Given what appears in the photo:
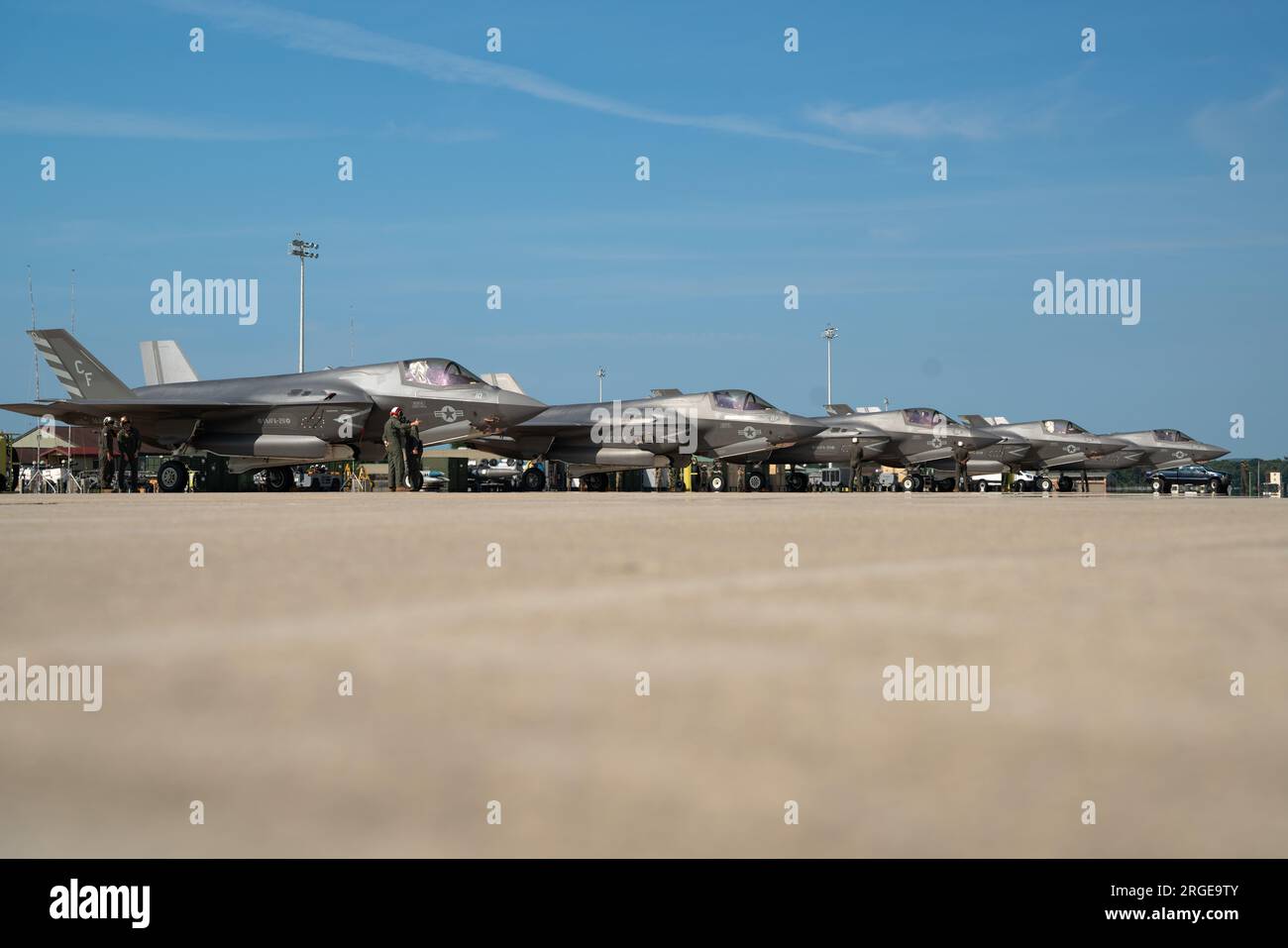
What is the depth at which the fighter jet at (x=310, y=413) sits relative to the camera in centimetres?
2477

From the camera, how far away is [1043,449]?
41.3 meters

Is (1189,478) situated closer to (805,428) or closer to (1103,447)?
(1103,447)

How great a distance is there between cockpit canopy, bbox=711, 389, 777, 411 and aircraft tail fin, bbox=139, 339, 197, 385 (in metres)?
15.6

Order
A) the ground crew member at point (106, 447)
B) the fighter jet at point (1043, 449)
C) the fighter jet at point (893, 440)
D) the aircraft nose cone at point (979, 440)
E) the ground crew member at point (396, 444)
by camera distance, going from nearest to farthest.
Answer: the ground crew member at point (396, 444) → the ground crew member at point (106, 447) → the fighter jet at point (893, 440) → the aircraft nose cone at point (979, 440) → the fighter jet at point (1043, 449)

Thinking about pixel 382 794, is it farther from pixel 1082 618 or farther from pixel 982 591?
pixel 982 591

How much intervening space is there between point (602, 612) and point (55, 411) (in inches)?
982

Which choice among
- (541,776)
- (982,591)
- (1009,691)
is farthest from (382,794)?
(982,591)

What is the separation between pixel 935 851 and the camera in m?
1.58

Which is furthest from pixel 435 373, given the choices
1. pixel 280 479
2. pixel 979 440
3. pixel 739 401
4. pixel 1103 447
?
pixel 1103 447

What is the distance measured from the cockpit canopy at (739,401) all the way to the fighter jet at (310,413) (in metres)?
7.30

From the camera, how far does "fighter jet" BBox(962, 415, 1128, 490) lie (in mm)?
39562

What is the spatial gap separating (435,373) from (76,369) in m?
9.99

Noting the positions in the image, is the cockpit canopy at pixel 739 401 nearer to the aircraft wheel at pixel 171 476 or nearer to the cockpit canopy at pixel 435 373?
the cockpit canopy at pixel 435 373

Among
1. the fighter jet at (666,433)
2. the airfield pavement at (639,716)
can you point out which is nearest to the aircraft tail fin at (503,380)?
the fighter jet at (666,433)
